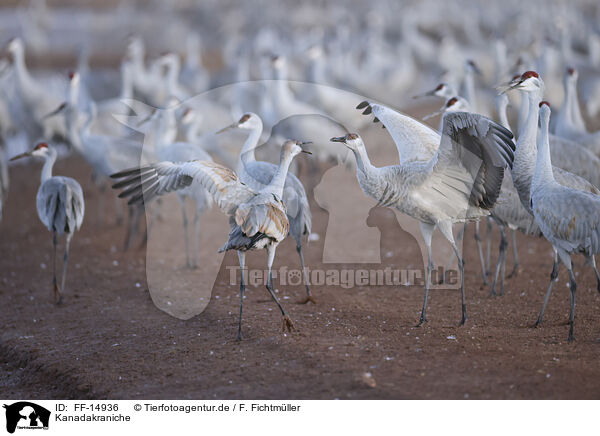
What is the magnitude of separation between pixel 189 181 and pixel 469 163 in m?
2.27

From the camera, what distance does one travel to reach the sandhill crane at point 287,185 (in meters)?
6.75

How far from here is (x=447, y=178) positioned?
596cm

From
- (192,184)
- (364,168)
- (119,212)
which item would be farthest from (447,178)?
(119,212)

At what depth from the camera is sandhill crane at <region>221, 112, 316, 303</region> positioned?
675cm

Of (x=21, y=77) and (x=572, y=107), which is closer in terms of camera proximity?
(x=572, y=107)

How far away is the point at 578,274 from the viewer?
7.39m

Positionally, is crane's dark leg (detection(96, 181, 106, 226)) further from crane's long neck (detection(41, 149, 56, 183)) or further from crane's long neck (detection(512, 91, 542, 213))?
crane's long neck (detection(512, 91, 542, 213))

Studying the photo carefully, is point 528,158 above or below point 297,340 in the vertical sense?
above

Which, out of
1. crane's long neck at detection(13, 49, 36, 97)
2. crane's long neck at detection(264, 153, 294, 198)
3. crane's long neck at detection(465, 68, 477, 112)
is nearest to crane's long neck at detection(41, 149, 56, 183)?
crane's long neck at detection(264, 153, 294, 198)

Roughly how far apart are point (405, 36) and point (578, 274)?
562 inches

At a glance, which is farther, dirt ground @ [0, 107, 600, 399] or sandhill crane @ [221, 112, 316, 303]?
sandhill crane @ [221, 112, 316, 303]
